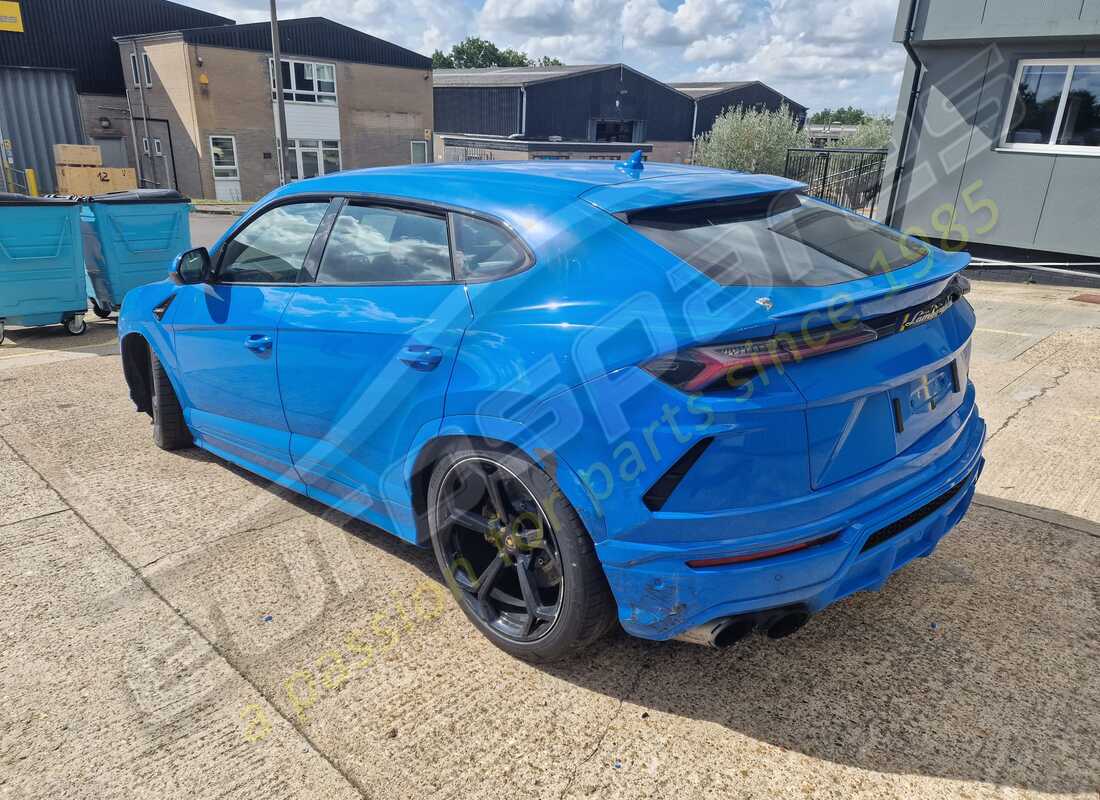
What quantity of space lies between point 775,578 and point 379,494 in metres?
1.57

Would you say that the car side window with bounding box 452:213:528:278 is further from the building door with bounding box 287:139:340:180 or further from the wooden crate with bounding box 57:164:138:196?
the building door with bounding box 287:139:340:180

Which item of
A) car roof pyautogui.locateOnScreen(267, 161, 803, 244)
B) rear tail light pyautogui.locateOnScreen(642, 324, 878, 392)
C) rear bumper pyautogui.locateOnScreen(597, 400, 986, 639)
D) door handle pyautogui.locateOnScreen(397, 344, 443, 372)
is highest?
car roof pyautogui.locateOnScreen(267, 161, 803, 244)

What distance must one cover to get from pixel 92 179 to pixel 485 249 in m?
28.2

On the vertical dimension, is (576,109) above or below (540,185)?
above

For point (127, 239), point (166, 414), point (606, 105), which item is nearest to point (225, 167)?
point (127, 239)

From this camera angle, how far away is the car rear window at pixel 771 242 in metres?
2.31

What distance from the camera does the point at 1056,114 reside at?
9977 mm

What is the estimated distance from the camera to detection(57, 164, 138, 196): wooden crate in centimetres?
2520

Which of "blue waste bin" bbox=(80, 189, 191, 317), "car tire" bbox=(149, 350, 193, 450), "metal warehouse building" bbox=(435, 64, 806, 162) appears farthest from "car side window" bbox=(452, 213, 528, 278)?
"metal warehouse building" bbox=(435, 64, 806, 162)

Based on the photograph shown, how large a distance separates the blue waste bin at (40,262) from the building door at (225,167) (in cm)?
2397

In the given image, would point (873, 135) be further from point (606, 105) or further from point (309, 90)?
point (309, 90)

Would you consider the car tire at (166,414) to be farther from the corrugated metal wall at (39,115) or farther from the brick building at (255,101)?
the corrugated metal wall at (39,115)

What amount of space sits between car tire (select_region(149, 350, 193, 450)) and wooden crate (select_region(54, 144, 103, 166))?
26.1 metres

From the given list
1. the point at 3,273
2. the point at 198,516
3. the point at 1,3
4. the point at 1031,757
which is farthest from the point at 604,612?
the point at 1,3
